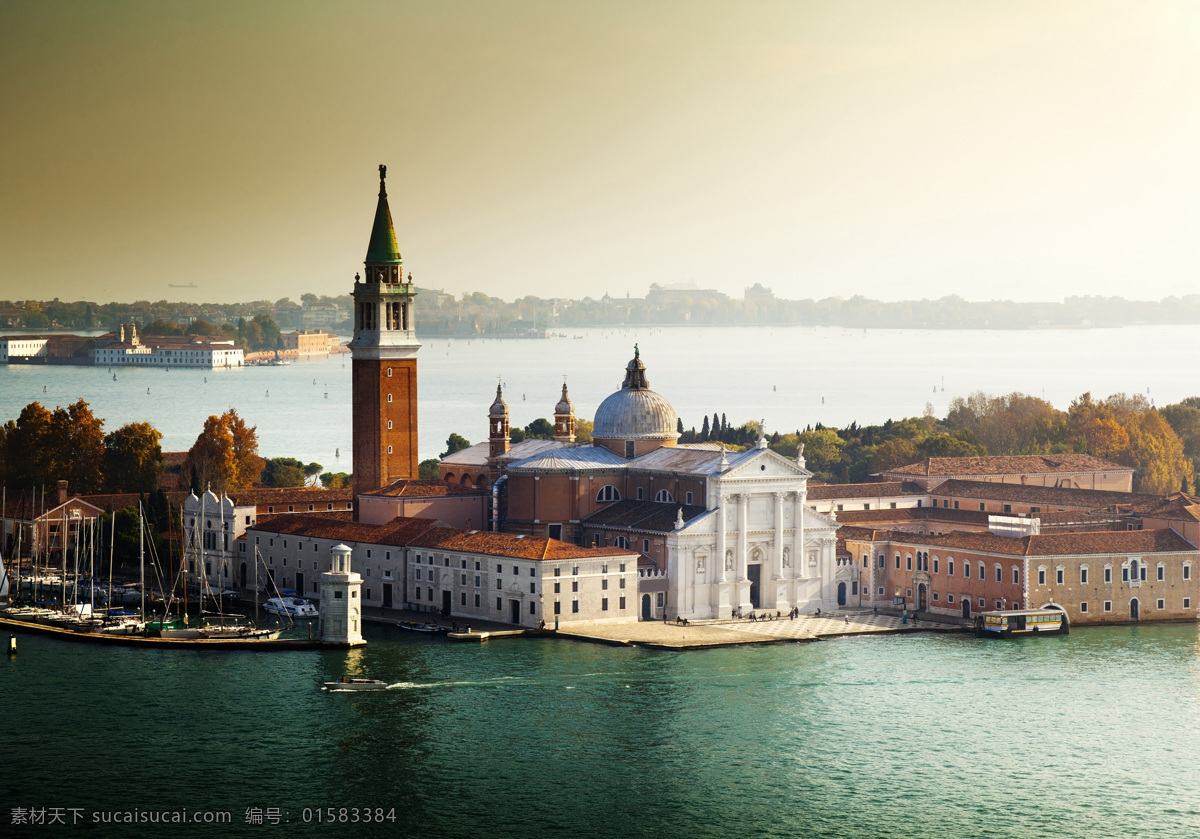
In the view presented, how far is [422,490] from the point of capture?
5525cm

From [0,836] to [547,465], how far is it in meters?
23.9

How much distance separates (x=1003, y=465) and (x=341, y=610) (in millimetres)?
28845

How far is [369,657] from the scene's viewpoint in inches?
1747

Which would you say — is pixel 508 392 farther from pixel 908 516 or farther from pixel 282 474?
pixel 908 516

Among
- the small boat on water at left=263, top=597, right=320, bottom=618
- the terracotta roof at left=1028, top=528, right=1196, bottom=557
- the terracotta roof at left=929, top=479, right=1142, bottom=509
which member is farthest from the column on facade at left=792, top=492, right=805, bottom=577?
the small boat on water at left=263, top=597, right=320, bottom=618

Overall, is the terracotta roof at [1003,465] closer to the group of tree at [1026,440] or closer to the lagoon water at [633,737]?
the group of tree at [1026,440]

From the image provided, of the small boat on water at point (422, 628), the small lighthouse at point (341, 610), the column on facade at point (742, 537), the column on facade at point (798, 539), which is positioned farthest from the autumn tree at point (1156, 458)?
the small lighthouse at point (341, 610)

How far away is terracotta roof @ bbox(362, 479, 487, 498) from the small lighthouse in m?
8.60

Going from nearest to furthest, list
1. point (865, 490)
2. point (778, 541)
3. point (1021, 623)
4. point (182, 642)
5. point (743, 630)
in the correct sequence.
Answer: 1. point (182, 642)
2. point (743, 630)
3. point (1021, 623)
4. point (778, 541)
5. point (865, 490)

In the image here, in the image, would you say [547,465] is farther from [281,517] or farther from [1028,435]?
[1028,435]

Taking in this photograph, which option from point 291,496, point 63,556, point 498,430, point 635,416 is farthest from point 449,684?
point 291,496

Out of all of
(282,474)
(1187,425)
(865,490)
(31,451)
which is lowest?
(282,474)

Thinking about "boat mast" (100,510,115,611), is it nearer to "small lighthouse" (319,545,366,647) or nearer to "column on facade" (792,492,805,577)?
"small lighthouse" (319,545,366,647)

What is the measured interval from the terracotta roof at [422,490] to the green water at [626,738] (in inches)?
337
